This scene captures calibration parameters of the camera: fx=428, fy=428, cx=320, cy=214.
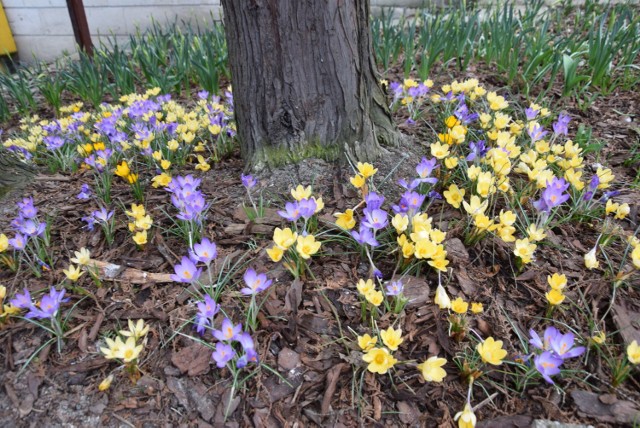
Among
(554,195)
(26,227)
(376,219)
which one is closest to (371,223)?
(376,219)

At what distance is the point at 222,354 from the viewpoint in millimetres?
1256

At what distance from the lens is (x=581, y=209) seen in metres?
1.85

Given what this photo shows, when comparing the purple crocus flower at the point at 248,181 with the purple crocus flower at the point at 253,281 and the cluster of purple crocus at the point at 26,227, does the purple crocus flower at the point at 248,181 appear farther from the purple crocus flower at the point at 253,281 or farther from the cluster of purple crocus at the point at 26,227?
the cluster of purple crocus at the point at 26,227

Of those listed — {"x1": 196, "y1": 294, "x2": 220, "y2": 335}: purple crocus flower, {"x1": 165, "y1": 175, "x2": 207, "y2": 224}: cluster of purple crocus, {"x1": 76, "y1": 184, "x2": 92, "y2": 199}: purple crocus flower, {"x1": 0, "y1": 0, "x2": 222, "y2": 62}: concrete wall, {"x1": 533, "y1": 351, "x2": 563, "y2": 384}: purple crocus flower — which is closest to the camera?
{"x1": 533, "y1": 351, "x2": 563, "y2": 384}: purple crocus flower

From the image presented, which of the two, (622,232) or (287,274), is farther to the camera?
(622,232)

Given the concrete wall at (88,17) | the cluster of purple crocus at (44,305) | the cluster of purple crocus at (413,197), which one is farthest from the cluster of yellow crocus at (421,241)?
the concrete wall at (88,17)

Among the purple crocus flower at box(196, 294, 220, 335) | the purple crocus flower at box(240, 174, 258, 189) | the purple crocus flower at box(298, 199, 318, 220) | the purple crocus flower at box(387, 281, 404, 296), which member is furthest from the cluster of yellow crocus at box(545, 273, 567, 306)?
the purple crocus flower at box(240, 174, 258, 189)

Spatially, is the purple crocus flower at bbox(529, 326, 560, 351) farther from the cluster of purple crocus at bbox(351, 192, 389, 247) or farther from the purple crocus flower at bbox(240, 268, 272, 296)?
the purple crocus flower at bbox(240, 268, 272, 296)

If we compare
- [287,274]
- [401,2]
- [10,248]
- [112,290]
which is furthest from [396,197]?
[401,2]

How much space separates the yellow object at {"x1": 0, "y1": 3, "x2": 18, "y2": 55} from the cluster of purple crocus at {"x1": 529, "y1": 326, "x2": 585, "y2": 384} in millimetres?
7289

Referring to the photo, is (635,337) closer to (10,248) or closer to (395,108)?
(395,108)

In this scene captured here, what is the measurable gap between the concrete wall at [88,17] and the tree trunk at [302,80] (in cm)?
422

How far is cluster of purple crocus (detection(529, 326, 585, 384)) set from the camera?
118cm

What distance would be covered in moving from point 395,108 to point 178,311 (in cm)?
191
